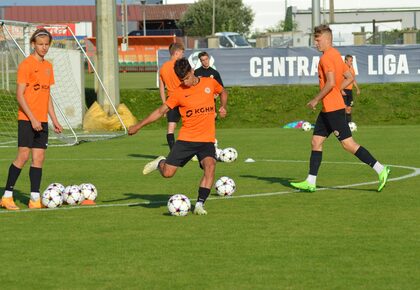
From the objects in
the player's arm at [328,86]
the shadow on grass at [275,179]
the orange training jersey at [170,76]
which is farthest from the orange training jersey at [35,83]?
the orange training jersey at [170,76]

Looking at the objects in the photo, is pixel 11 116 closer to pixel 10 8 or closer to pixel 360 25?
pixel 360 25

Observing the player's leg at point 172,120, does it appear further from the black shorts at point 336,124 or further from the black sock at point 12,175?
the black sock at point 12,175

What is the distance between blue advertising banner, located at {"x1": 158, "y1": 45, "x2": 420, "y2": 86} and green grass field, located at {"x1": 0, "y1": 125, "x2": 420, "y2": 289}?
18699 millimetres

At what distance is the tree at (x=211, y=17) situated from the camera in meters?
119

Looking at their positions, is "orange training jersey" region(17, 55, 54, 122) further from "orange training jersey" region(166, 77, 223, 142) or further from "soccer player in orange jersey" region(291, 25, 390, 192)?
"soccer player in orange jersey" region(291, 25, 390, 192)

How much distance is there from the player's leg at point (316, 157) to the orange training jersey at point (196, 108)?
2.71 m

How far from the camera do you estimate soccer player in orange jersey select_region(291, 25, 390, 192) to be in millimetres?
15156

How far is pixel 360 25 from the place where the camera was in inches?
3979

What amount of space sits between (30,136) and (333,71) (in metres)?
4.38

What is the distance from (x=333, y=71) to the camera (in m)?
→ 15.1

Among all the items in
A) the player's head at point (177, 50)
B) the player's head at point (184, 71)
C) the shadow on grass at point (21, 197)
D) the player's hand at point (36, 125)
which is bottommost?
the shadow on grass at point (21, 197)

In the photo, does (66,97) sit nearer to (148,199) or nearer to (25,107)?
(148,199)

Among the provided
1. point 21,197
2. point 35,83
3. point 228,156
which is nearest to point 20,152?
point 35,83

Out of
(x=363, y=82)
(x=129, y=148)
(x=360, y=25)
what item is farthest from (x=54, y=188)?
(x=360, y=25)
